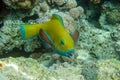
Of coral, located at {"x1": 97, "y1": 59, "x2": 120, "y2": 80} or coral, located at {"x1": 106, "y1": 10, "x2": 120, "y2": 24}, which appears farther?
coral, located at {"x1": 106, "y1": 10, "x2": 120, "y2": 24}

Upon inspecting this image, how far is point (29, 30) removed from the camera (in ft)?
11.5

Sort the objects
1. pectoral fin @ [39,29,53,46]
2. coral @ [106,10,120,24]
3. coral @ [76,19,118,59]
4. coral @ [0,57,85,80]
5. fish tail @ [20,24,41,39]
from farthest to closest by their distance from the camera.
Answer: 1. coral @ [106,10,120,24]
2. coral @ [76,19,118,59]
3. fish tail @ [20,24,41,39]
4. pectoral fin @ [39,29,53,46]
5. coral @ [0,57,85,80]

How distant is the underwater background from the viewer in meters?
3.20

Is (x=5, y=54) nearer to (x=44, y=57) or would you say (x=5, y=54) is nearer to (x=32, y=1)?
(x=44, y=57)

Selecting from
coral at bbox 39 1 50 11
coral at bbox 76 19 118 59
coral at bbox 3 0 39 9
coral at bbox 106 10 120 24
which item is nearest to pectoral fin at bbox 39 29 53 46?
coral at bbox 3 0 39 9

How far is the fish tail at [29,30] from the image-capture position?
3490mm

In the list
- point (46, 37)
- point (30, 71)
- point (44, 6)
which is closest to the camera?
point (30, 71)

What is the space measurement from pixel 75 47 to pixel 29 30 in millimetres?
1405

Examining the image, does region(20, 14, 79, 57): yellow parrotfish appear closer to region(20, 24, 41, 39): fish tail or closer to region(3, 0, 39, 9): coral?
region(20, 24, 41, 39): fish tail

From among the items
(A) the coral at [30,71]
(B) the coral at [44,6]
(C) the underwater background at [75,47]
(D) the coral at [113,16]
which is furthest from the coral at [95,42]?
(A) the coral at [30,71]

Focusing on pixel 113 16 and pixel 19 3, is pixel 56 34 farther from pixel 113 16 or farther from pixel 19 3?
pixel 113 16

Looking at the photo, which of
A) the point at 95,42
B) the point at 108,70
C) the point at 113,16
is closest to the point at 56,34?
the point at 108,70

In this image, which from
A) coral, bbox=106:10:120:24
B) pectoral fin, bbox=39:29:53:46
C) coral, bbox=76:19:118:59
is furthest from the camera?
coral, bbox=106:10:120:24

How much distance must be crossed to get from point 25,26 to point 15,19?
84 cm
